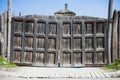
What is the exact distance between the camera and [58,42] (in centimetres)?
1067

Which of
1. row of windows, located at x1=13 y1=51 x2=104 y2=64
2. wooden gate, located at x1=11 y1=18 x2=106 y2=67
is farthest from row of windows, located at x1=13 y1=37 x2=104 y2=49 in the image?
row of windows, located at x1=13 y1=51 x2=104 y2=64

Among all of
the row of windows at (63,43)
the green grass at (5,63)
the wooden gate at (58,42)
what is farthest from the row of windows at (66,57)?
the green grass at (5,63)

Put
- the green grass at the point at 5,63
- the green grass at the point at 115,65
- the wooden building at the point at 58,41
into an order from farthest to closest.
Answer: the wooden building at the point at 58,41 < the green grass at the point at 5,63 < the green grass at the point at 115,65

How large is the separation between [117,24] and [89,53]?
6.05 feet

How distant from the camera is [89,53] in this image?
10.7 metres

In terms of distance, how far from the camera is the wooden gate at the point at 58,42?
1065 cm

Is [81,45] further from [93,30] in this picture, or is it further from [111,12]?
[111,12]

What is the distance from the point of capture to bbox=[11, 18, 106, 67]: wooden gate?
1065 centimetres

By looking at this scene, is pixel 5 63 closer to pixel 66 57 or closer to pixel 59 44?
pixel 59 44

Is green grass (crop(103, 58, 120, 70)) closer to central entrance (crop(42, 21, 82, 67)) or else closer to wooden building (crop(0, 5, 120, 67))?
wooden building (crop(0, 5, 120, 67))

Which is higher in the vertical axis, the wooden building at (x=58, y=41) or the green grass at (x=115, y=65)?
the wooden building at (x=58, y=41)

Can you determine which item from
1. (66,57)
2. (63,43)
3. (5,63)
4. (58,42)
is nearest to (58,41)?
(58,42)

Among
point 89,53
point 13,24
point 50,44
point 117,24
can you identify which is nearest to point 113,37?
point 117,24

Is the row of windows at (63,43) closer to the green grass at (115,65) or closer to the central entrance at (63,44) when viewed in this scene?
the central entrance at (63,44)
